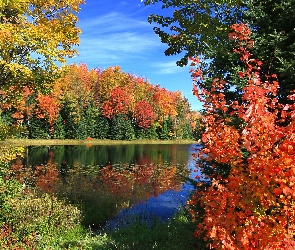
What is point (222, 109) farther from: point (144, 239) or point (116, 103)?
point (116, 103)

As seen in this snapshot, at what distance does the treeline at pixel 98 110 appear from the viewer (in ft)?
205

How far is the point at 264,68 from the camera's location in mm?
7789

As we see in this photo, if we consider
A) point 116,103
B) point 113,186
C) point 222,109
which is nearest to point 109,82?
point 116,103

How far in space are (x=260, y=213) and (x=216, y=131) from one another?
197 centimetres

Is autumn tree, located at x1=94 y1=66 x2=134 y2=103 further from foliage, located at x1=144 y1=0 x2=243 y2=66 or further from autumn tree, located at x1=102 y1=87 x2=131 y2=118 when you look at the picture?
foliage, located at x1=144 y1=0 x2=243 y2=66

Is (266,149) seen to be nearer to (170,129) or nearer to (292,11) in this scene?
(292,11)

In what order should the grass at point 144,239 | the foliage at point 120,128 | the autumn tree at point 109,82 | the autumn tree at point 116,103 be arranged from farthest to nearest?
the autumn tree at point 109,82 → the autumn tree at point 116,103 → the foliage at point 120,128 → the grass at point 144,239

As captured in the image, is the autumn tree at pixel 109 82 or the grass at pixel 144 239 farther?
the autumn tree at pixel 109 82

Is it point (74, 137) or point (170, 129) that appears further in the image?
point (170, 129)

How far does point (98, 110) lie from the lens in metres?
71.2

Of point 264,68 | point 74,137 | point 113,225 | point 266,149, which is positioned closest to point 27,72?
point 113,225

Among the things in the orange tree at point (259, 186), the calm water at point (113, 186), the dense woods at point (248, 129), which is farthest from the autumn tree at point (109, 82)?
the orange tree at point (259, 186)

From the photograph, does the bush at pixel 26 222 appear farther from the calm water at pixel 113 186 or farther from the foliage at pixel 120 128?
the foliage at pixel 120 128

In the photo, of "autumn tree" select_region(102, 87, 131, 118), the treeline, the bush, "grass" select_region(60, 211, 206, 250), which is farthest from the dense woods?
"autumn tree" select_region(102, 87, 131, 118)
